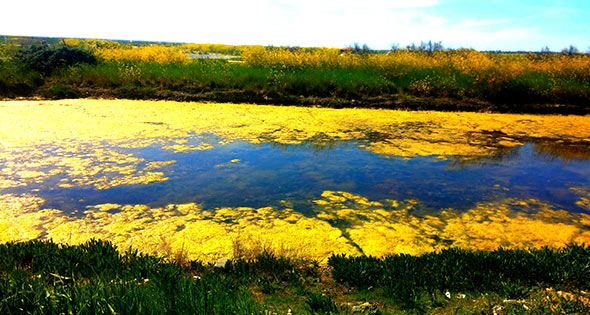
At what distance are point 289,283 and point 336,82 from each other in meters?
8.47

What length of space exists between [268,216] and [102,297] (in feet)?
6.36

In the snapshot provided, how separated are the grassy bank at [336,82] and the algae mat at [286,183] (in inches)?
73.1

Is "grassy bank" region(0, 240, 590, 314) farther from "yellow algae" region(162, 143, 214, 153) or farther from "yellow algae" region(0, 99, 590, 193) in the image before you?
"yellow algae" region(162, 143, 214, 153)

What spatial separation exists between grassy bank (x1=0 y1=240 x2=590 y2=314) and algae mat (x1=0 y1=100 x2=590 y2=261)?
42 centimetres

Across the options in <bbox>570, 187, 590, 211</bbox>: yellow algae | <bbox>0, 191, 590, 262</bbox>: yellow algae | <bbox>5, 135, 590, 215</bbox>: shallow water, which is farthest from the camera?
<bbox>570, 187, 590, 211</bbox>: yellow algae

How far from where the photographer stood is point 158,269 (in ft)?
8.40

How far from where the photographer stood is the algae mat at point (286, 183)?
340 centimetres

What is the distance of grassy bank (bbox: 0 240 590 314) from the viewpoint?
1.99m

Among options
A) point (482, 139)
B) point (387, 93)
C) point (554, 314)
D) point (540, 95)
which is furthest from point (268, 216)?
point (540, 95)

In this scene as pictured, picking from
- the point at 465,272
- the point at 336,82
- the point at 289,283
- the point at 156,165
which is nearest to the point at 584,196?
the point at 465,272

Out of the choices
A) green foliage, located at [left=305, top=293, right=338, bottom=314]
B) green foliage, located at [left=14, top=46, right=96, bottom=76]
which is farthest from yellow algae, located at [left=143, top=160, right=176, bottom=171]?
green foliage, located at [left=14, top=46, right=96, bottom=76]

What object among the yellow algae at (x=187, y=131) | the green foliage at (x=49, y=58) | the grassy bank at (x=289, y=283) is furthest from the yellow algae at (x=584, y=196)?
the green foliage at (x=49, y=58)

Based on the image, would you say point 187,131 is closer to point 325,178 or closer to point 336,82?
point 325,178

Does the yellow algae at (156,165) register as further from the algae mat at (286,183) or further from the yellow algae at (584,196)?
the yellow algae at (584,196)
